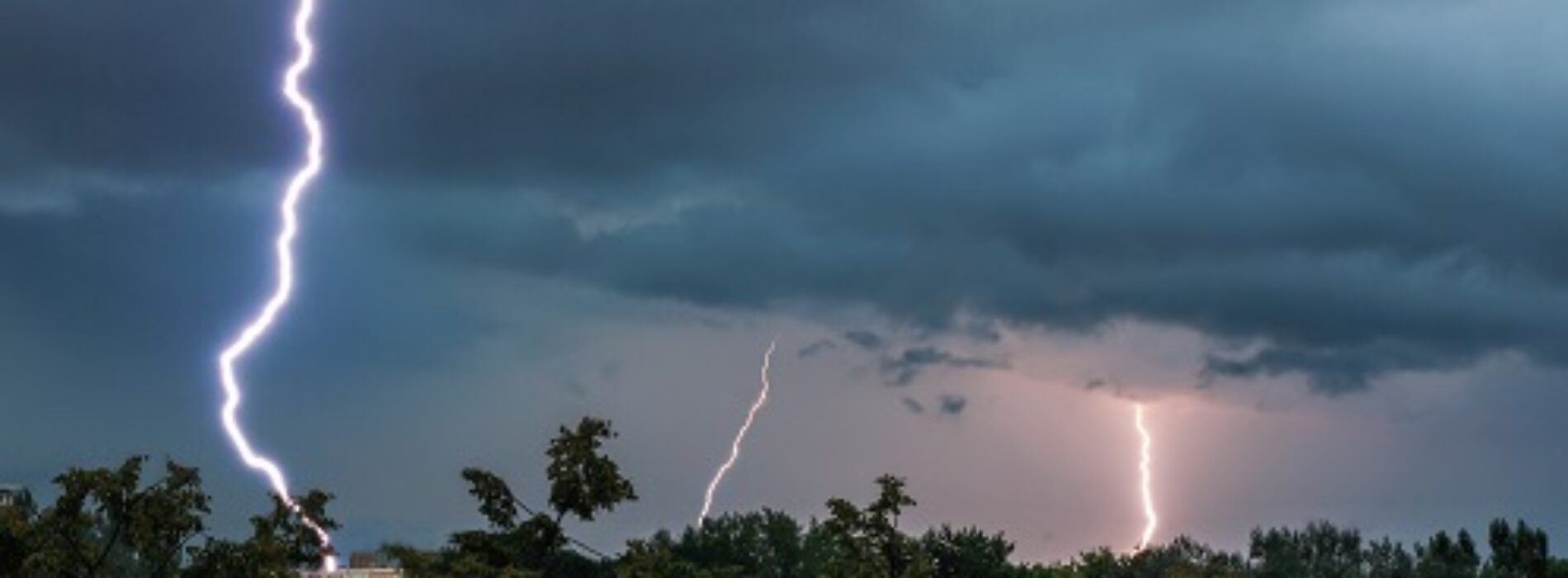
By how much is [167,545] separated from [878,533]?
9.28 meters

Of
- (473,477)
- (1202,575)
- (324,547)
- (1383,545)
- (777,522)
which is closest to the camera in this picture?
(473,477)

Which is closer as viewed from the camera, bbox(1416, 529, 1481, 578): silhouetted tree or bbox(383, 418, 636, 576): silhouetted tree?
bbox(383, 418, 636, 576): silhouetted tree

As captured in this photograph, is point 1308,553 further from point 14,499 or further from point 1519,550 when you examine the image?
point 14,499

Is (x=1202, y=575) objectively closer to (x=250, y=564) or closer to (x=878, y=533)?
(x=878, y=533)

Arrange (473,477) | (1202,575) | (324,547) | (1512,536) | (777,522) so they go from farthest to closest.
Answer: (777,522) < (1512,536) < (1202,575) < (324,547) < (473,477)

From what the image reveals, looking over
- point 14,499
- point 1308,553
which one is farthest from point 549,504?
point 1308,553

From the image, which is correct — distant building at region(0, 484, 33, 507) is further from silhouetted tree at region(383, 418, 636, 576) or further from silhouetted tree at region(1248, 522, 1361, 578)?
silhouetted tree at region(1248, 522, 1361, 578)

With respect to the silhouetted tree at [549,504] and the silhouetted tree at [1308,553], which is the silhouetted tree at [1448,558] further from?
the silhouetted tree at [549,504]

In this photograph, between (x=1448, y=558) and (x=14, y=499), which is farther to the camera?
(x=1448, y=558)

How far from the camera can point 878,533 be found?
2502 centimetres

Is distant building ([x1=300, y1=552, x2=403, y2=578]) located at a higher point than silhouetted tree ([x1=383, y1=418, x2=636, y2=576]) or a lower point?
higher

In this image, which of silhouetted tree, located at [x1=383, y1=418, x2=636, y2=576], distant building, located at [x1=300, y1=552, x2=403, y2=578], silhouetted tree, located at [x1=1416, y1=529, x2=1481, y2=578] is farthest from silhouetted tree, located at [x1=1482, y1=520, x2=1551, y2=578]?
silhouetted tree, located at [x1=383, y1=418, x2=636, y2=576]

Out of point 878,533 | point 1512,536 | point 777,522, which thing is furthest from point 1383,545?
point 878,533

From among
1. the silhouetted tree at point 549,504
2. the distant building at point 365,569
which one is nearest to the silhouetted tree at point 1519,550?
the distant building at point 365,569
